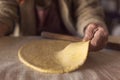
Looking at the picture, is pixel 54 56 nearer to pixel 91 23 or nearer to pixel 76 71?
pixel 76 71

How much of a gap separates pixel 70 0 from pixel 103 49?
0.32m

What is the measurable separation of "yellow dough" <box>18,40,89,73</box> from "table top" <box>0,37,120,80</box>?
15mm

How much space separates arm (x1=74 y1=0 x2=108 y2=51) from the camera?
2.62ft

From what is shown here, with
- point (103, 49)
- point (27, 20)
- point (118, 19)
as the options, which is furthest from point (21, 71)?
point (118, 19)

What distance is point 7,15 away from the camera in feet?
3.25

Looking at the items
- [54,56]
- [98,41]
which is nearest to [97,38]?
[98,41]

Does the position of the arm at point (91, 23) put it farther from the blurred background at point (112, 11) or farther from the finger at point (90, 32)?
the blurred background at point (112, 11)

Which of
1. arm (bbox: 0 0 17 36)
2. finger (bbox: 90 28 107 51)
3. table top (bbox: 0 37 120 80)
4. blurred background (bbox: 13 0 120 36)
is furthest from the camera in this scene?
blurred background (bbox: 13 0 120 36)

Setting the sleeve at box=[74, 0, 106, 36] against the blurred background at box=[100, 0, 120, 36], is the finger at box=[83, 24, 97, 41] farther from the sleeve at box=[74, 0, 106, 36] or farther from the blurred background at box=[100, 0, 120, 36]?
the blurred background at box=[100, 0, 120, 36]

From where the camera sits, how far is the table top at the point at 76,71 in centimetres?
67

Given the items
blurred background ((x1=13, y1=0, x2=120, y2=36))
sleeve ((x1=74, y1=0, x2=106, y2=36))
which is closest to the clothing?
sleeve ((x1=74, y1=0, x2=106, y2=36))

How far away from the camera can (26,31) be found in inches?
42.9

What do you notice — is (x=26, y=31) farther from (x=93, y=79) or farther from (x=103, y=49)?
(x=93, y=79)

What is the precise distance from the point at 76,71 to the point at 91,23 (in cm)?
29
